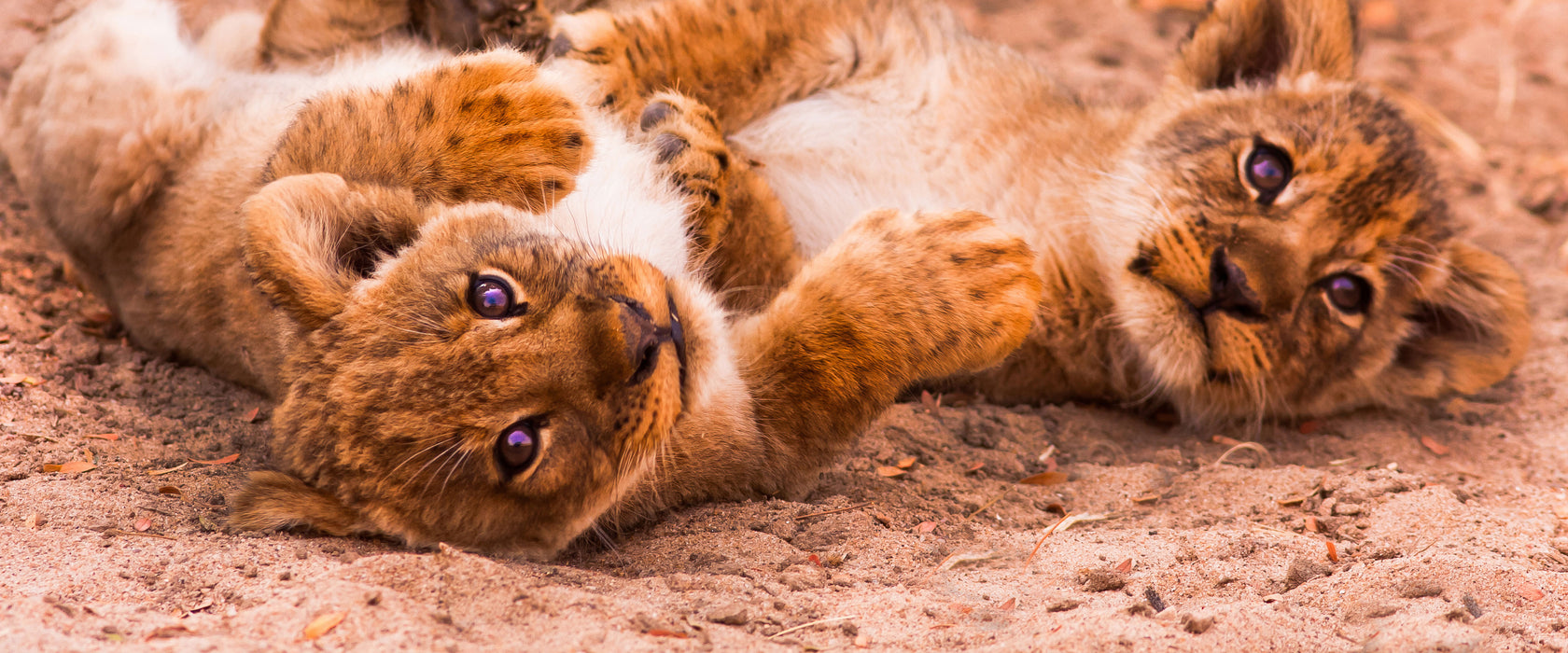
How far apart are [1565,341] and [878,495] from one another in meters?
3.61

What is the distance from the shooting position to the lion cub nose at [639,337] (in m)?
2.78

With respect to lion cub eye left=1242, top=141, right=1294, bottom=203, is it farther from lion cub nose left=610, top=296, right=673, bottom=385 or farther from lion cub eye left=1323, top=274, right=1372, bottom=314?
lion cub nose left=610, top=296, right=673, bottom=385

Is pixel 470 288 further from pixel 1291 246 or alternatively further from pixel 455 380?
pixel 1291 246

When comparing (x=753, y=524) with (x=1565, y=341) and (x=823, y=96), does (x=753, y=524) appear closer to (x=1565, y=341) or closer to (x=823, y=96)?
(x=823, y=96)

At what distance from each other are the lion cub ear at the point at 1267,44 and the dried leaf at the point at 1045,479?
1893 millimetres

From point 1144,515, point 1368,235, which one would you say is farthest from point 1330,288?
point 1144,515

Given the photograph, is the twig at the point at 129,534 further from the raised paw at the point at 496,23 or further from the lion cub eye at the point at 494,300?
the raised paw at the point at 496,23

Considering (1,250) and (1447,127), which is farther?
(1447,127)

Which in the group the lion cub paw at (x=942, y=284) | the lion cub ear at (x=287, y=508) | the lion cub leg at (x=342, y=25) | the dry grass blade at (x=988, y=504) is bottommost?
the lion cub ear at (x=287, y=508)

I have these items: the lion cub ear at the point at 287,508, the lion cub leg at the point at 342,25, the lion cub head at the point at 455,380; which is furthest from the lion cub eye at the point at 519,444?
the lion cub leg at the point at 342,25

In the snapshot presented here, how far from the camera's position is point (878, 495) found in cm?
348

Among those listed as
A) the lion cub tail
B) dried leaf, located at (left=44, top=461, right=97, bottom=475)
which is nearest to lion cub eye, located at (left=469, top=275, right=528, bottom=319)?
dried leaf, located at (left=44, top=461, right=97, bottom=475)

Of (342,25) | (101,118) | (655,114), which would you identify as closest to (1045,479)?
(655,114)

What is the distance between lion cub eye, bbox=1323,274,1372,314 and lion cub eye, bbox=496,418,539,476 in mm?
2999
